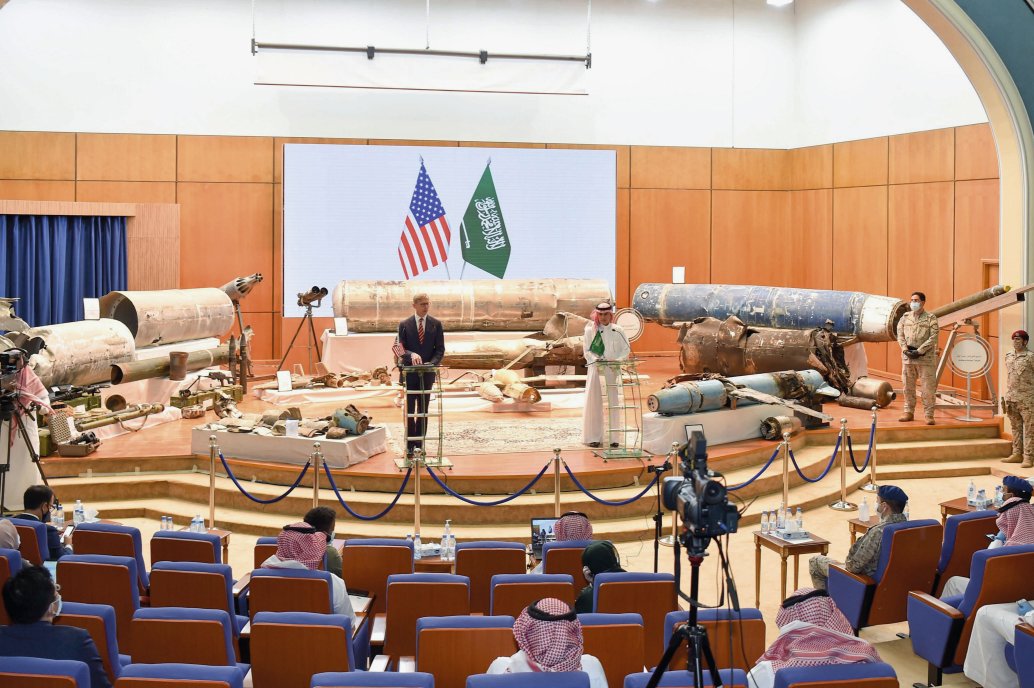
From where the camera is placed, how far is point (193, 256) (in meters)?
16.6

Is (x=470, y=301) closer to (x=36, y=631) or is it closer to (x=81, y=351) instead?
(x=81, y=351)

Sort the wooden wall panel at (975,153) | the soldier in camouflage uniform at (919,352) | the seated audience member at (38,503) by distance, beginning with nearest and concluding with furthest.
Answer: the seated audience member at (38,503) → the soldier in camouflage uniform at (919,352) → the wooden wall panel at (975,153)

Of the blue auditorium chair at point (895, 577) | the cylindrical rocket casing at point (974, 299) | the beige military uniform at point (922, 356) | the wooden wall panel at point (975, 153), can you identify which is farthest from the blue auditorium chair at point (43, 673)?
the wooden wall panel at point (975, 153)

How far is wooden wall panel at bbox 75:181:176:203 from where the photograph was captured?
634 inches

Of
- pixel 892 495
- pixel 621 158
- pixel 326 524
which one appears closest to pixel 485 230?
pixel 621 158

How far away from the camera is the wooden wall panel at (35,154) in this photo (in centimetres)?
1584

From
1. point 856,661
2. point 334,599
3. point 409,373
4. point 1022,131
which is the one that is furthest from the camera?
point 1022,131

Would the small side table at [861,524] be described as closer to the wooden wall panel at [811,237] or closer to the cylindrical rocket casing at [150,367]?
the cylindrical rocket casing at [150,367]

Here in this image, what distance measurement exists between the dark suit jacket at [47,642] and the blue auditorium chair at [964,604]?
4.34 m

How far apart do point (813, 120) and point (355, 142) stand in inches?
314

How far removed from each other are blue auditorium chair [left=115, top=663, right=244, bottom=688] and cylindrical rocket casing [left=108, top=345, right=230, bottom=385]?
29.4 ft

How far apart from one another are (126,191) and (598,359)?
32.0 ft

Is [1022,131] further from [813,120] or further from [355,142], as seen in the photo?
[355,142]

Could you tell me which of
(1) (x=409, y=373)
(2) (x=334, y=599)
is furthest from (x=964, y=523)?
(1) (x=409, y=373)
